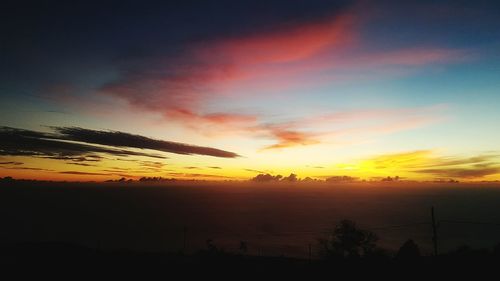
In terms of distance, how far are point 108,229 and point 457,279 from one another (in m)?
142

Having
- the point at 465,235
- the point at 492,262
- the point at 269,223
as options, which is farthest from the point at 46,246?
the point at 465,235

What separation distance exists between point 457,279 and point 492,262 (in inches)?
248

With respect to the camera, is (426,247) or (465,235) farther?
(465,235)

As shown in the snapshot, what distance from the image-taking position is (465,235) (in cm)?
13212

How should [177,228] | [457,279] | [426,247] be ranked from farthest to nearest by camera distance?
[177,228]
[426,247]
[457,279]

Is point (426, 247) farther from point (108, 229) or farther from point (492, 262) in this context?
point (108, 229)

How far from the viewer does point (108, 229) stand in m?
140

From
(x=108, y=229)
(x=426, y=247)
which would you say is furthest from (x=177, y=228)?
(x=426, y=247)

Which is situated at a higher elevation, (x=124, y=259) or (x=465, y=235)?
(x=124, y=259)

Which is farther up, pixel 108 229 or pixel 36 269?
pixel 36 269

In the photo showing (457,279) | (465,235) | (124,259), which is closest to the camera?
(457,279)

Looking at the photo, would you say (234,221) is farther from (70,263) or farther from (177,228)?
(70,263)

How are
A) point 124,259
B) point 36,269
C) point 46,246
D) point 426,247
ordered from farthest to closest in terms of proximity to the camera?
1. point 426,247
2. point 46,246
3. point 124,259
4. point 36,269

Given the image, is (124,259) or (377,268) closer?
(377,268)
